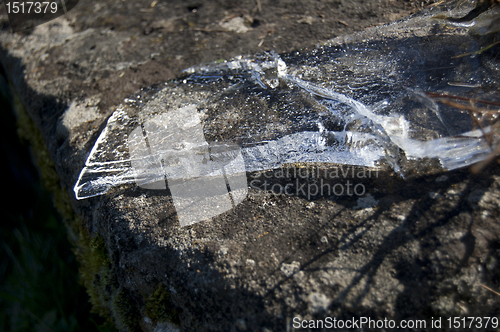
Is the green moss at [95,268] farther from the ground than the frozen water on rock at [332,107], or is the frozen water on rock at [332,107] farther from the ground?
the frozen water on rock at [332,107]

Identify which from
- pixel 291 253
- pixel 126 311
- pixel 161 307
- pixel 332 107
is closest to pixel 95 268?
pixel 126 311

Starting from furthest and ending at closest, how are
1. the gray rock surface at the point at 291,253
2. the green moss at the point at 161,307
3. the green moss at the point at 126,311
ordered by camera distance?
the green moss at the point at 126,311 → the green moss at the point at 161,307 → the gray rock surface at the point at 291,253

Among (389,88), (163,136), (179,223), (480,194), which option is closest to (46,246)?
(163,136)

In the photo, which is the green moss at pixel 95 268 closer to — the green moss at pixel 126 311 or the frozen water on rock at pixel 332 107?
the green moss at pixel 126 311

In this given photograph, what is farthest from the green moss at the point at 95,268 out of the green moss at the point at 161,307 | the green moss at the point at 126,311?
the green moss at the point at 161,307

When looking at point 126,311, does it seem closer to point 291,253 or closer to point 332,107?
point 291,253

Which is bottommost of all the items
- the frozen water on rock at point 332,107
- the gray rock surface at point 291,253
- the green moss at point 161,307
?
the green moss at point 161,307

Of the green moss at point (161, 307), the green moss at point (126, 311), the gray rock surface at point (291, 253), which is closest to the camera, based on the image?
the gray rock surface at point (291, 253)

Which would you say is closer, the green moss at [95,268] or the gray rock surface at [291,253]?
the gray rock surface at [291,253]
